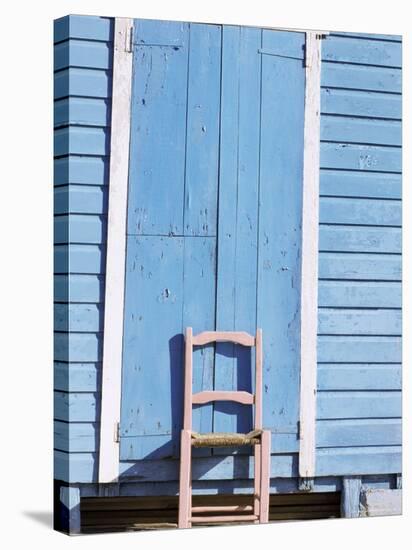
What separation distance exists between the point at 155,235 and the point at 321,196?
1.11m

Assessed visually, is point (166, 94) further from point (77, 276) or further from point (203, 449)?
point (203, 449)

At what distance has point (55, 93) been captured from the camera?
966cm

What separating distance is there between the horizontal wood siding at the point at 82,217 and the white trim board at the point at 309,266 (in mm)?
1276

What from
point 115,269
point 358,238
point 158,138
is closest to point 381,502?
point 358,238

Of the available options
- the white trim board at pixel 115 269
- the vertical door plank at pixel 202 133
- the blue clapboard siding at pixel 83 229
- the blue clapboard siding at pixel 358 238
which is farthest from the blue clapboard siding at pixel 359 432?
the blue clapboard siding at pixel 83 229

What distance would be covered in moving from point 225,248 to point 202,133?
0.70 metres

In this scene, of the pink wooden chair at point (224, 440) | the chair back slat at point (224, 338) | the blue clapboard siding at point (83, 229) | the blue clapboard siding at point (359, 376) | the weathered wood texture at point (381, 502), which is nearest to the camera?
the blue clapboard siding at point (83, 229)

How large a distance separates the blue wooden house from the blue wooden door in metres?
0.01

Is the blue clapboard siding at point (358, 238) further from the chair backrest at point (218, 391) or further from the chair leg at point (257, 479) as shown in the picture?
the chair leg at point (257, 479)

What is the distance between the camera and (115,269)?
954 centimetres

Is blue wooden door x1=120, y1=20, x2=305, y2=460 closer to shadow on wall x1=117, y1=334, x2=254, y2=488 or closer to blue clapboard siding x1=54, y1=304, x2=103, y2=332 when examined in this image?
shadow on wall x1=117, y1=334, x2=254, y2=488

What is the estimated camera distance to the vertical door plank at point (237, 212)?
9781 mm

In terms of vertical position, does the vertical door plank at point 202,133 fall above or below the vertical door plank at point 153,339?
above

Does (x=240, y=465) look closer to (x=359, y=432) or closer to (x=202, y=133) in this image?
(x=359, y=432)
